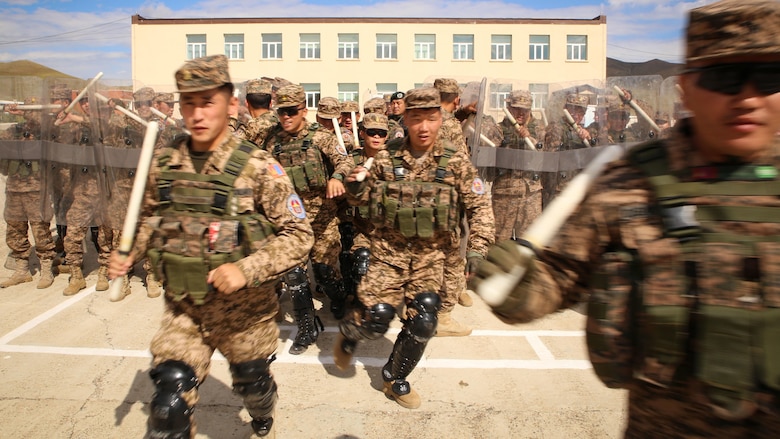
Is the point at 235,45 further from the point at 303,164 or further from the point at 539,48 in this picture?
the point at 303,164

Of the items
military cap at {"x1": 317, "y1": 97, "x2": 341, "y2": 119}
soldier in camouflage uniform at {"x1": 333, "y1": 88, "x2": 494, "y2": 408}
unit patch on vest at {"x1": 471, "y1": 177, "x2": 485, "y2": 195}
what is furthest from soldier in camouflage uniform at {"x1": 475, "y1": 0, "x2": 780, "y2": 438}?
military cap at {"x1": 317, "y1": 97, "x2": 341, "y2": 119}

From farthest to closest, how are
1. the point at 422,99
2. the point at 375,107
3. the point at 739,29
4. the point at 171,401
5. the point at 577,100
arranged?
the point at 375,107 → the point at 577,100 → the point at 422,99 → the point at 171,401 → the point at 739,29

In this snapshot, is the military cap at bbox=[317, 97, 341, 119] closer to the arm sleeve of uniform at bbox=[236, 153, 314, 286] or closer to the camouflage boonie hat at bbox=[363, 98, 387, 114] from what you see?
the camouflage boonie hat at bbox=[363, 98, 387, 114]

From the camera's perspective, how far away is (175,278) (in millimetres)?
2738

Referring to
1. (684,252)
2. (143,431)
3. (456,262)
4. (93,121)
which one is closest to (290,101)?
(456,262)

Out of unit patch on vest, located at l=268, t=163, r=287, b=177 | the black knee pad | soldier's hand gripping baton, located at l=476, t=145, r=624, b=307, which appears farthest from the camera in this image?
unit patch on vest, located at l=268, t=163, r=287, b=177

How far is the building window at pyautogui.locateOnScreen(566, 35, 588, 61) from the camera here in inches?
1566

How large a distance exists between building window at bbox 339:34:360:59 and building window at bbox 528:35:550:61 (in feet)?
40.9

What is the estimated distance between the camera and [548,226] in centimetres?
160

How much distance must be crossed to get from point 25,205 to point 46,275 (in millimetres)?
877

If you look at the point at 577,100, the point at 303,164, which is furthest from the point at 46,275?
the point at 577,100

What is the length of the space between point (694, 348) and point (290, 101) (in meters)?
4.51

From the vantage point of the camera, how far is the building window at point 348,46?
39000mm

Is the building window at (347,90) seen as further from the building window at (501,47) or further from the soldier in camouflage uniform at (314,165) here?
the soldier in camouflage uniform at (314,165)
